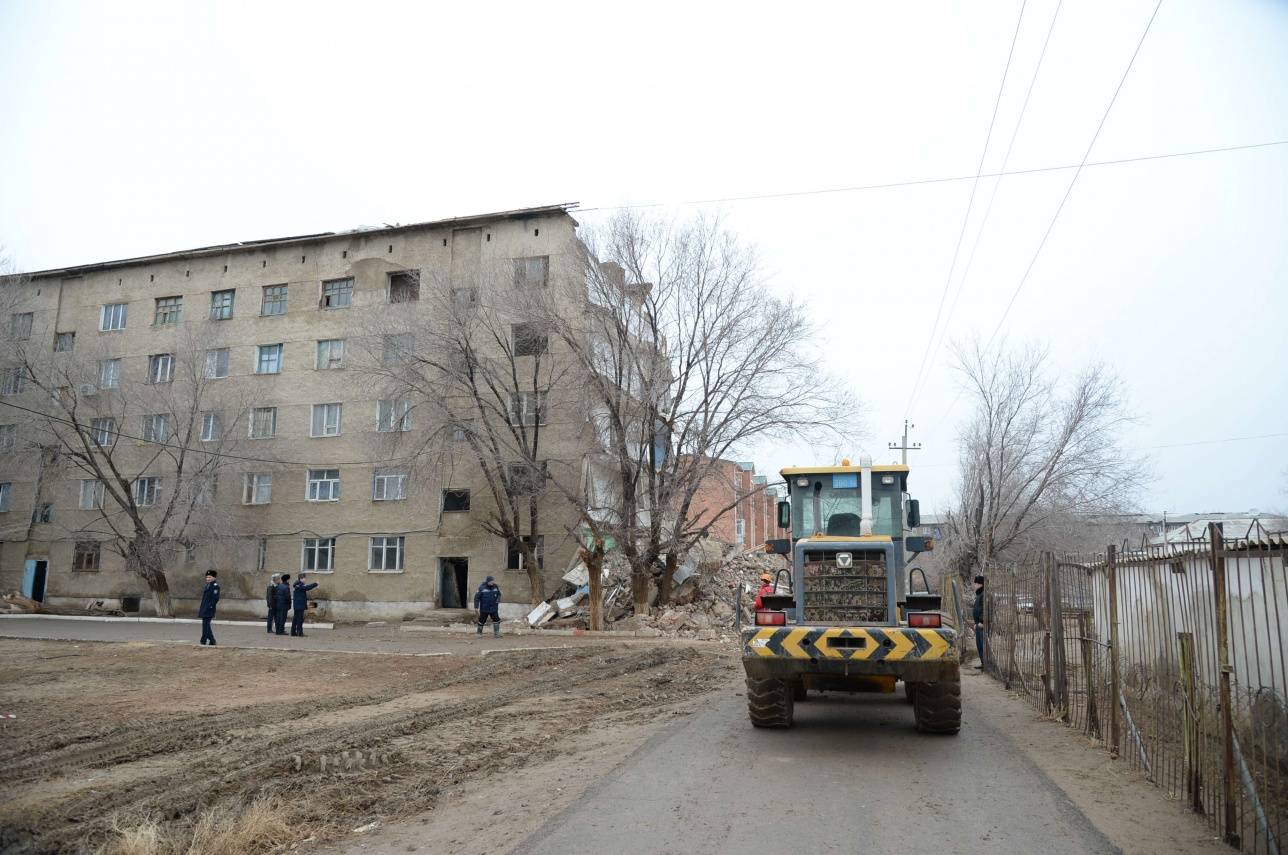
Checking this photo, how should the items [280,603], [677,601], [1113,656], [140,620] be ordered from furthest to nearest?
1. [140,620]
2. [677,601]
3. [280,603]
4. [1113,656]

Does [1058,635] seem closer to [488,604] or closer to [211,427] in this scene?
[488,604]

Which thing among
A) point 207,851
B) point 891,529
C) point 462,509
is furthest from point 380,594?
point 207,851

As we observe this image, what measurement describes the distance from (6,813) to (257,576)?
33400 millimetres

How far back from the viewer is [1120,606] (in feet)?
30.3

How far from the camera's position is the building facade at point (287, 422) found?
3344 cm

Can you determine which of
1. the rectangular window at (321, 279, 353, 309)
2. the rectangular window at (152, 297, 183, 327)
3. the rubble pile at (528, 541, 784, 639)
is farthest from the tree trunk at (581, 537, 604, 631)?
the rectangular window at (152, 297, 183, 327)

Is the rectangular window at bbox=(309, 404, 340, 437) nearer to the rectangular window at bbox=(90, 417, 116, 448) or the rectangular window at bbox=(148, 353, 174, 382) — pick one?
the rectangular window at bbox=(90, 417, 116, 448)

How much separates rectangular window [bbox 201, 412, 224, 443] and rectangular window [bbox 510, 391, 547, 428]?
13.8 metres

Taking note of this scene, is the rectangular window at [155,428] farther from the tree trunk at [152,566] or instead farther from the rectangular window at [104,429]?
the tree trunk at [152,566]

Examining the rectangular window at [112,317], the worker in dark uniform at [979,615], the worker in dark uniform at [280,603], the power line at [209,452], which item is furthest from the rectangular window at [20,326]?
the worker in dark uniform at [979,615]

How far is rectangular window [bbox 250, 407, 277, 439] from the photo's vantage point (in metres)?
38.4

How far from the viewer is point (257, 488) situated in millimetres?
37844

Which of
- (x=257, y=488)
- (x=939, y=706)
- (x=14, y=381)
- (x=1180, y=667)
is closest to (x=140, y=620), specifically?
(x=257, y=488)

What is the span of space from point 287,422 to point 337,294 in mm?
6200
